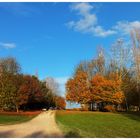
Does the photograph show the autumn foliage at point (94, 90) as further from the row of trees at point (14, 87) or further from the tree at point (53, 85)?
the tree at point (53, 85)

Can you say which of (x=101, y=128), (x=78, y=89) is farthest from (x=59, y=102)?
(x=101, y=128)

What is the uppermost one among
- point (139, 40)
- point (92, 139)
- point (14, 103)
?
point (139, 40)

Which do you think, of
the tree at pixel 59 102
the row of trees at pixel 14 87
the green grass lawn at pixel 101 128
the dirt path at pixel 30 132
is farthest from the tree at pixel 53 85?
the dirt path at pixel 30 132

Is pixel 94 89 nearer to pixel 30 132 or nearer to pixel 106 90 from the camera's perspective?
pixel 106 90

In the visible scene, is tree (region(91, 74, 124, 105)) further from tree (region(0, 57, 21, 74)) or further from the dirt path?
the dirt path

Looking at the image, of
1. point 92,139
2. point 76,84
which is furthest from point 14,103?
point 92,139

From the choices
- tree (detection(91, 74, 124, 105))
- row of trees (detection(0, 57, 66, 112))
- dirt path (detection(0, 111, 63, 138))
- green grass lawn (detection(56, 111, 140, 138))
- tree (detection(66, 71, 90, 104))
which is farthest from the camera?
tree (detection(66, 71, 90, 104))

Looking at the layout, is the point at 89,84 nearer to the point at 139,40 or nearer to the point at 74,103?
the point at 74,103

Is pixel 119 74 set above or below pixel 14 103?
above

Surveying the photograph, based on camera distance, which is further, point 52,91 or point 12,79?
point 52,91

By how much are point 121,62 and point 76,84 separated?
436 inches

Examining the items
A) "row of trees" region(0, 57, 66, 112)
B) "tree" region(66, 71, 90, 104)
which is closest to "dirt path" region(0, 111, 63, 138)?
"row of trees" region(0, 57, 66, 112)

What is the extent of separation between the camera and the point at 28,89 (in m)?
78.0

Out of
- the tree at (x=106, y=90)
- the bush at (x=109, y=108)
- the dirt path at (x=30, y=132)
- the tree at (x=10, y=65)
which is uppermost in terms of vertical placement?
the tree at (x=10, y=65)
